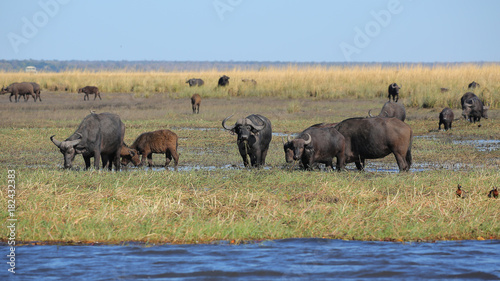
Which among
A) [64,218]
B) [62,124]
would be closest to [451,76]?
[62,124]

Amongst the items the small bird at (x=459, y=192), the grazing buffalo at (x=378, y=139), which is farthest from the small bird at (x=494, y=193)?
the grazing buffalo at (x=378, y=139)

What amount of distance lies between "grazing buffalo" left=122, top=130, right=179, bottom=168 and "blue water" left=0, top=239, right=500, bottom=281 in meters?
5.68

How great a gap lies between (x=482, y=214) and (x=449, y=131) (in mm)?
11419

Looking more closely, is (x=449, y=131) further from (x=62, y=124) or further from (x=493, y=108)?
(x=62, y=124)

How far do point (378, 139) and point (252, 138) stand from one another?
2218mm

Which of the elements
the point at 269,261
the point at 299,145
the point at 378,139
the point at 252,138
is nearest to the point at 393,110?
the point at 378,139

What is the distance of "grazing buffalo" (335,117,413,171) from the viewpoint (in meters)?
11.0

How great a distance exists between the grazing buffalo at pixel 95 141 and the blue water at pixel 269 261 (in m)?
3.81

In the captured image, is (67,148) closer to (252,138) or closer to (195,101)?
(252,138)

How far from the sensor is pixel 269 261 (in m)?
6.41

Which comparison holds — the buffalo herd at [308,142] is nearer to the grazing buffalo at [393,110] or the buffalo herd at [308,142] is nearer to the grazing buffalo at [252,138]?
the grazing buffalo at [252,138]

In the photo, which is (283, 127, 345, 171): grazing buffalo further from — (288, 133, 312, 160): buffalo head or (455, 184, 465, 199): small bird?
(455, 184, 465, 199): small bird

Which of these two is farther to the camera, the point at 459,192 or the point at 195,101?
the point at 195,101

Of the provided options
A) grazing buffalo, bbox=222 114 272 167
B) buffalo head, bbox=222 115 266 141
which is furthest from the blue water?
grazing buffalo, bbox=222 114 272 167
